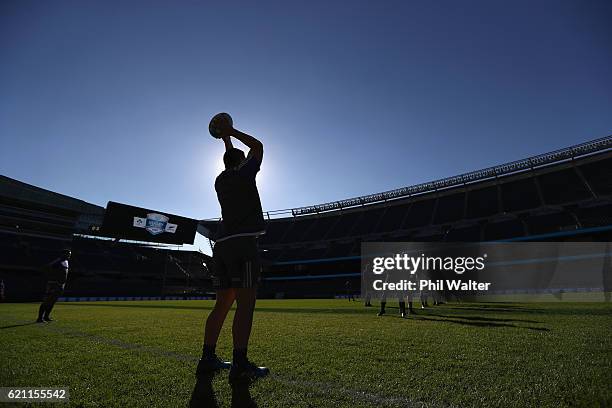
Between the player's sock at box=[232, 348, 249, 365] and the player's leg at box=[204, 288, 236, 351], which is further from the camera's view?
the player's leg at box=[204, 288, 236, 351]

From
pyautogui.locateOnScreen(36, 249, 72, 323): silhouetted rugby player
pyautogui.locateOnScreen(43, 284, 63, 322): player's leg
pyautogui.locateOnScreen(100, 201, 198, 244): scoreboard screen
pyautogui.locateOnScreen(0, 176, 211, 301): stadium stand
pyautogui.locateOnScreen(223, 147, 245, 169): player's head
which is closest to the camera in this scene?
pyautogui.locateOnScreen(223, 147, 245, 169): player's head

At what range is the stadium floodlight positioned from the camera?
37156 mm

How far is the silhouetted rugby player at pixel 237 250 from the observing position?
2.79 m

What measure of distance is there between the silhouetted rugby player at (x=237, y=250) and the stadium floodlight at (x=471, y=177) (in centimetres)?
4681

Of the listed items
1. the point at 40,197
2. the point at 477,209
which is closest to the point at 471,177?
the point at 477,209

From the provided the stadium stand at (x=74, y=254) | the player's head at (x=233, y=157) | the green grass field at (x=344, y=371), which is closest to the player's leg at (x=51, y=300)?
the green grass field at (x=344, y=371)

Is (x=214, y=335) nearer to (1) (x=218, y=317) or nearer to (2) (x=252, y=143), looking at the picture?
(1) (x=218, y=317)

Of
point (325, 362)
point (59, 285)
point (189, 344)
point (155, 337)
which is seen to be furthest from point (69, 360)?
point (59, 285)

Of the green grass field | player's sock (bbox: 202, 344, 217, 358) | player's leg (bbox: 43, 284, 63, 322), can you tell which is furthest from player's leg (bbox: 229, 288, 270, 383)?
player's leg (bbox: 43, 284, 63, 322)

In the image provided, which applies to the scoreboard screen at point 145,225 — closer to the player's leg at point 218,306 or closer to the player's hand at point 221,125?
the player's hand at point 221,125

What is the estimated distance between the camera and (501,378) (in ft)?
7.89

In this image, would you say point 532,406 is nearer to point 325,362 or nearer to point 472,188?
point 325,362

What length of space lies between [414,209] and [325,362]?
1918 inches

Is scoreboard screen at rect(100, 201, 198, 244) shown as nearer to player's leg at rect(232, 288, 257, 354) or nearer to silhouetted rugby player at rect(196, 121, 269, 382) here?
silhouetted rugby player at rect(196, 121, 269, 382)
